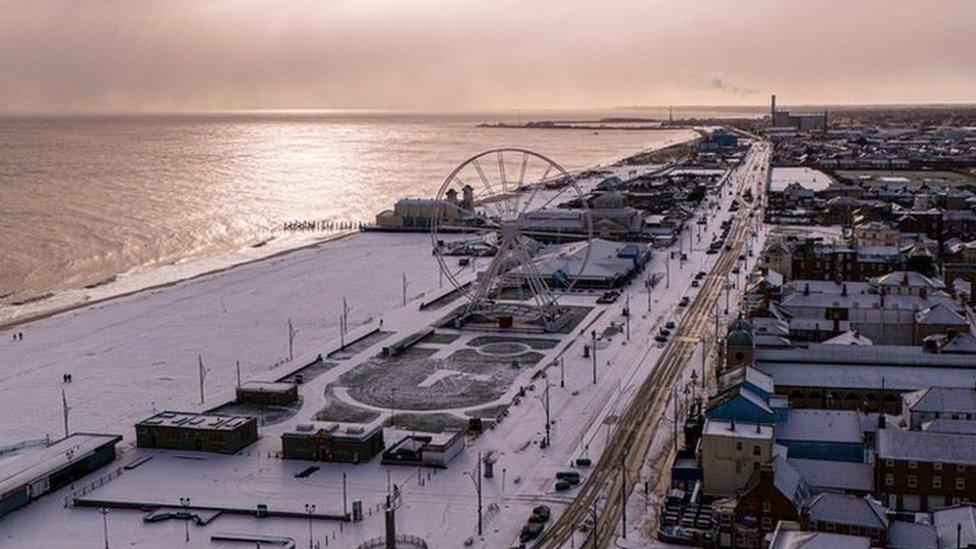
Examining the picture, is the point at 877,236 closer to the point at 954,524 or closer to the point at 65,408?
the point at 954,524

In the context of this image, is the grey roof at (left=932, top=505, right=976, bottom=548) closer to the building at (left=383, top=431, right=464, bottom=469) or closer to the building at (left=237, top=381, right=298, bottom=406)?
the building at (left=383, top=431, right=464, bottom=469)

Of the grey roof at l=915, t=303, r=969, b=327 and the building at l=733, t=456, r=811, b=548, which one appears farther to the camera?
the grey roof at l=915, t=303, r=969, b=327

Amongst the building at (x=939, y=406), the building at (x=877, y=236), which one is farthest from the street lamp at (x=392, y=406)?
the building at (x=877, y=236)

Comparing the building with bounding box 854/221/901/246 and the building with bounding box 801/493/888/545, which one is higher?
the building with bounding box 854/221/901/246

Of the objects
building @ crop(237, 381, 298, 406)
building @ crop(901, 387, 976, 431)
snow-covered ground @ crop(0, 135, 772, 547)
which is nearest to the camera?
snow-covered ground @ crop(0, 135, 772, 547)

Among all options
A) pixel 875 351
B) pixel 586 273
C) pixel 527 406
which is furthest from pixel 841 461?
pixel 586 273

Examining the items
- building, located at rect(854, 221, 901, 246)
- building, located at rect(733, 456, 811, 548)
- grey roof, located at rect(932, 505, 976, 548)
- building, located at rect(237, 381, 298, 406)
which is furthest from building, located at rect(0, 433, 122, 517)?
building, located at rect(854, 221, 901, 246)

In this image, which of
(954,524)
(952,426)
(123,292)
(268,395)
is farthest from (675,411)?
(123,292)
